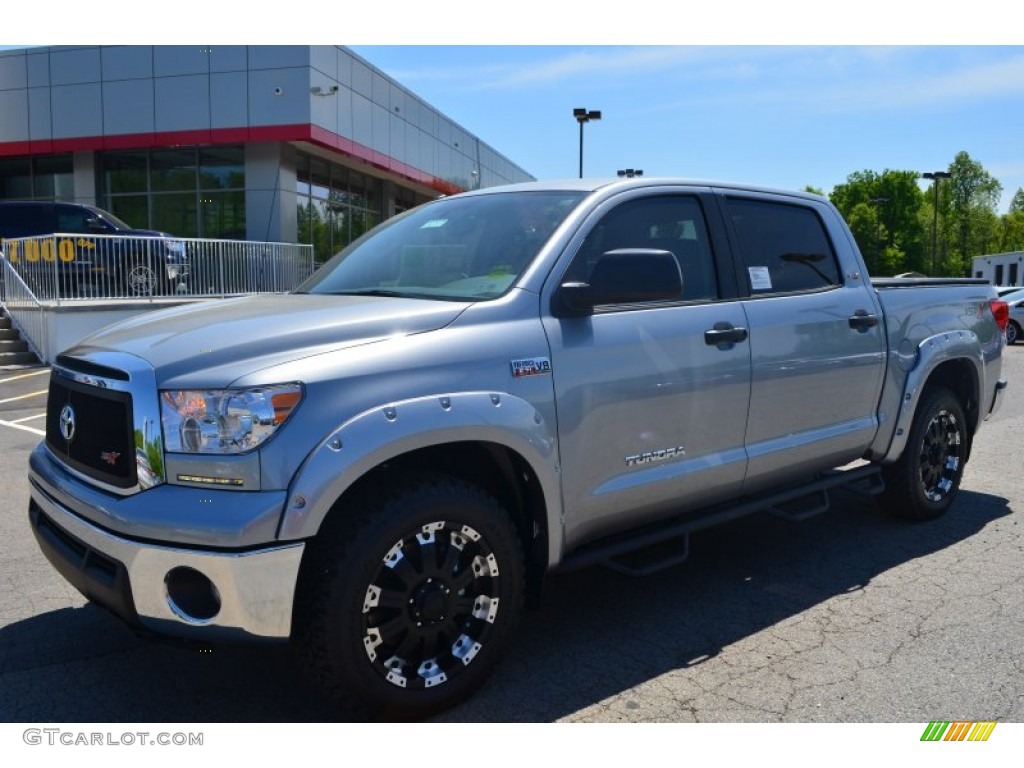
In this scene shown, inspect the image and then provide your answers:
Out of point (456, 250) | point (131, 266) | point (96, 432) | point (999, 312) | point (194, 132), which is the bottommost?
point (96, 432)

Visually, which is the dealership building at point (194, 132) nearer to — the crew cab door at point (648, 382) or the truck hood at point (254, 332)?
the crew cab door at point (648, 382)

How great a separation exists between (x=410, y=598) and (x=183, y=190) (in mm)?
22945

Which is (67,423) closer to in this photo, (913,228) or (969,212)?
(913,228)

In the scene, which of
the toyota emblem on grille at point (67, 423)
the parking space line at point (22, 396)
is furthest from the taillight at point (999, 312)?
the parking space line at point (22, 396)

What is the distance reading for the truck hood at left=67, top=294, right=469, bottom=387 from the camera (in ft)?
9.19

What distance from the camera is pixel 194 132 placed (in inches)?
875

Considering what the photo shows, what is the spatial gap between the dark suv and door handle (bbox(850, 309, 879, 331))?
13513mm

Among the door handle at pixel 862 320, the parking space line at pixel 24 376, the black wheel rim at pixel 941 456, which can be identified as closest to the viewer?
the door handle at pixel 862 320

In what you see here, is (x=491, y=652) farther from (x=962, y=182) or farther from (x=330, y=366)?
(x=962, y=182)

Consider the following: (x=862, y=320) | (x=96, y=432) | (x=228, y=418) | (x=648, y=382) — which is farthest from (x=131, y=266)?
(x=228, y=418)

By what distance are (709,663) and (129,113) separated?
2326 centimetres

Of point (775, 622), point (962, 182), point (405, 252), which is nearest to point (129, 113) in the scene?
point (405, 252)

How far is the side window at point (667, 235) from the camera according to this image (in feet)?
12.3

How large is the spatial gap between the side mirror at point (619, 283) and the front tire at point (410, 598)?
2.74ft
